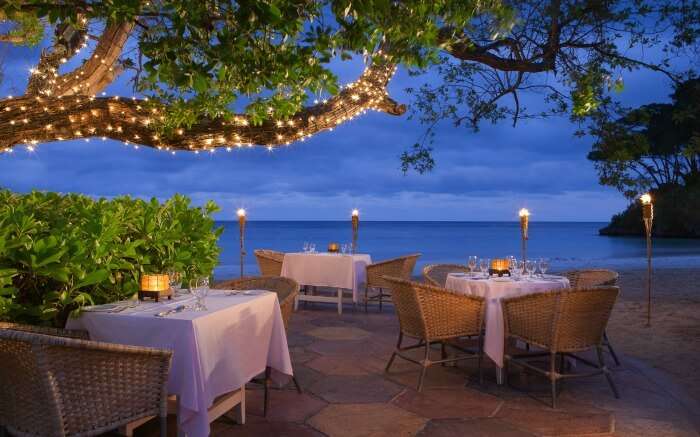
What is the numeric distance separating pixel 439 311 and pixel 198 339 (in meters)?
2.05

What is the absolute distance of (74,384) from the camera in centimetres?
214

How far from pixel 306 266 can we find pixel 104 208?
14.8 ft

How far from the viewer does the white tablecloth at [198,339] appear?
2.61m

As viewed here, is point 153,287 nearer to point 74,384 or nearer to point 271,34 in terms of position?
point 74,384

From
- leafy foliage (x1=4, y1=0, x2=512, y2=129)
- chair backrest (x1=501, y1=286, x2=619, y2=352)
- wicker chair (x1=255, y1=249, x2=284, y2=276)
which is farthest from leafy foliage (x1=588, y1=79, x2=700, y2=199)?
wicker chair (x1=255, y1=249, x2=284, y2=276)

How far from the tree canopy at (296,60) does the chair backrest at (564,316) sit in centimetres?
182

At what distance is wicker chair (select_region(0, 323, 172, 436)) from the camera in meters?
2.06

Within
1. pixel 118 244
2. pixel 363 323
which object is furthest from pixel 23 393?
pixel 363 323

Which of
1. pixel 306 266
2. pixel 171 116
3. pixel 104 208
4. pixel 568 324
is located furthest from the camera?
pixel 306 266

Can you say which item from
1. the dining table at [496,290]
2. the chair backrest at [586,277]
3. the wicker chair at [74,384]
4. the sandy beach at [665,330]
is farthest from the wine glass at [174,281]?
the chair backrest at [586,277]

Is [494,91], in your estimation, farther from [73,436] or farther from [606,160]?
[73,436]

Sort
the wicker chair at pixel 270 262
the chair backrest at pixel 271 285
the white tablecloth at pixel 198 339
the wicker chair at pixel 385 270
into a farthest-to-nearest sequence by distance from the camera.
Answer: the wicker chair at pixel 270 262, the wicker chair at pixel 385 270, the chair backrest at pixel 271 285, the white tablecloth at pixel 198 339

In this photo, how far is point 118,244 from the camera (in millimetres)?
3154

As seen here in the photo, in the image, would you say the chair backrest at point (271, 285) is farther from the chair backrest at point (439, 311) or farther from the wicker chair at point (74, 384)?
the wicker chair at point (74, 384)
